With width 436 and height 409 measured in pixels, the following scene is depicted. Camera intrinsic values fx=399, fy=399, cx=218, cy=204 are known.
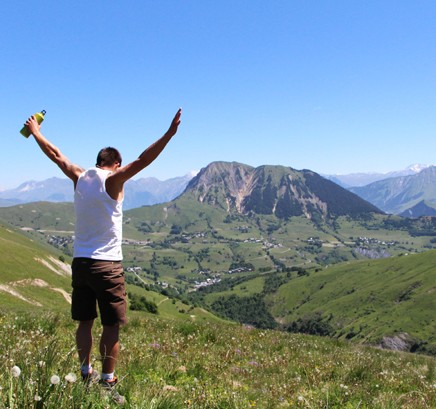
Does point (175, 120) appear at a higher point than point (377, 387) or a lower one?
higher

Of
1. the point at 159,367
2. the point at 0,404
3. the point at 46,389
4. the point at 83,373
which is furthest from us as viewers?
the point at 159,367

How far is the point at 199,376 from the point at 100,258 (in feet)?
10.4

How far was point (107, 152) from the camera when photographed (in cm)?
671

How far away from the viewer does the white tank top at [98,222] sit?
6.19m

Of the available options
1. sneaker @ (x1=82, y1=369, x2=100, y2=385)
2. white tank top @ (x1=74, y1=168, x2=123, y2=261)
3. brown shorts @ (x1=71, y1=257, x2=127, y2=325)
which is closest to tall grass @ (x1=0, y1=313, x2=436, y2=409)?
sneaker @ (x1=82, y1=369, x2=100, y2=385)

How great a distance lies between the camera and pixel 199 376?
24.8 ft

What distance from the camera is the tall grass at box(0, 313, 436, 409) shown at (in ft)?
12.4

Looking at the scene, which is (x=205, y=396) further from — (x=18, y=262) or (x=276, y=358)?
(x=18, y=262)

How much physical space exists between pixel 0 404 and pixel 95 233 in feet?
10.8

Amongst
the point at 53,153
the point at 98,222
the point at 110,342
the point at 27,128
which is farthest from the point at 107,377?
the point at 27,128

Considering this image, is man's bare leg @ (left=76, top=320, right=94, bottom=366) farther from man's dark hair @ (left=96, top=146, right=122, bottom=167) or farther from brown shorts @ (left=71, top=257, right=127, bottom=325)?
man's dark hair @ (left=96, top=146, right=122, bottom=167)

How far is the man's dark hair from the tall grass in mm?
2821

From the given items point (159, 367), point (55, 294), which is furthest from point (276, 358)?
point (55, 294)

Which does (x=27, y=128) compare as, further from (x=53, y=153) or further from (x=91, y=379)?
(x=91, y=379)
